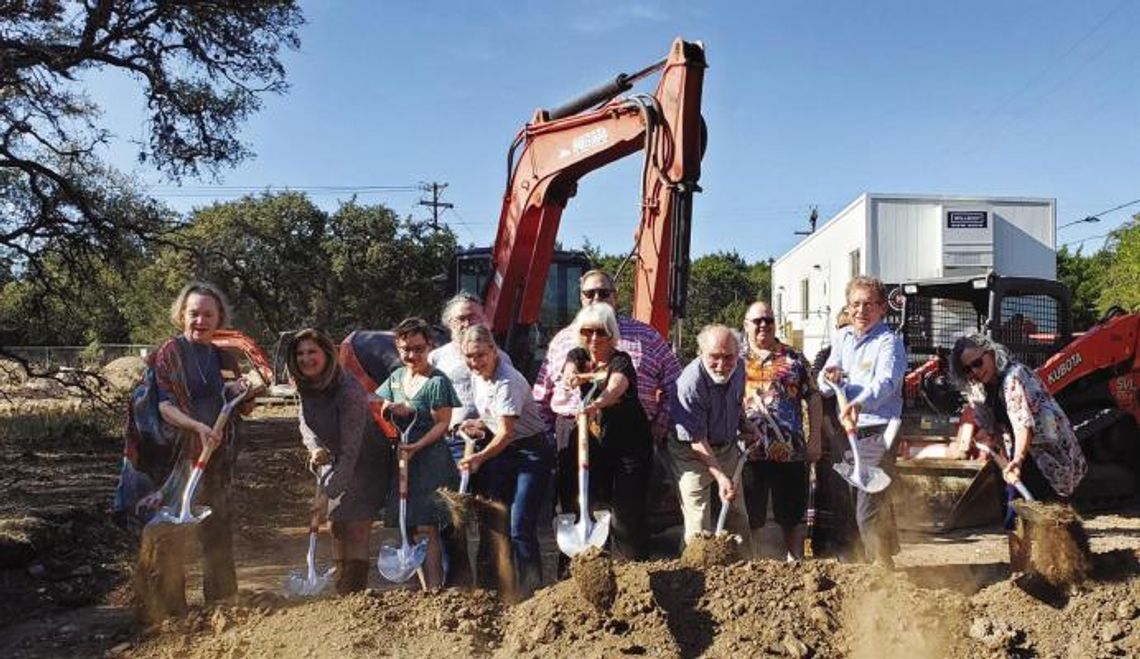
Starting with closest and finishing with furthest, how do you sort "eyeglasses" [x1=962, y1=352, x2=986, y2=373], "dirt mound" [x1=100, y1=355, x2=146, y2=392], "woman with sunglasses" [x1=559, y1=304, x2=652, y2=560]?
"woman with sunglasses" [x1=559, y1=304, x2=652, y2=560]
"eyeglasses" [x1=962, y1=352, x2=986, y2=373]
"dirt mound" [x1=100, y1=355, x2=146, y2=392]

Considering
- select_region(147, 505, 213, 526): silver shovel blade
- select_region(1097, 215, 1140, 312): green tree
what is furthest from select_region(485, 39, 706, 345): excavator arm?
select_region(1097, 215, 1140, 312): green tree

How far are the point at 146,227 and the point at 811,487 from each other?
1005cm

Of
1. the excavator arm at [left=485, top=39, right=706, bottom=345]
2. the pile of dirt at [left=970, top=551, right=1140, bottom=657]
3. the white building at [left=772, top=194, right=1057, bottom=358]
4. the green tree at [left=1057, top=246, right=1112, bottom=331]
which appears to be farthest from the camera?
the green tree at [left=1057, top=246, right=1112, bottom=331]

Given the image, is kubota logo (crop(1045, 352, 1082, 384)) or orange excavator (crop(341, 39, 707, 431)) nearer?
orange excavator (crop(341, 39, 707, 431))

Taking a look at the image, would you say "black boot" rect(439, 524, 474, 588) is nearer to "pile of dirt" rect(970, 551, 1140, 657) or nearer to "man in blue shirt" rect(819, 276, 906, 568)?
"man in blue shirt" rect(819, 276, 906, 568)

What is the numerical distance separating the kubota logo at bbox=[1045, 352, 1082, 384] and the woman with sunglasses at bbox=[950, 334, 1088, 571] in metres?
3.50

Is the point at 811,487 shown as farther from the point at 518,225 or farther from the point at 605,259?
the point at 605,259

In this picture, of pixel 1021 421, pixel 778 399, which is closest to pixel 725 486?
pixel 778 399

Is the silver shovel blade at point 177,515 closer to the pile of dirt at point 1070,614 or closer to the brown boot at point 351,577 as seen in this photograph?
the brown boot at point 351,577

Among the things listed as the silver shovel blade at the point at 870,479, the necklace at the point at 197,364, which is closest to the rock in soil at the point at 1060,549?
the silver shovel blade at the point at 870,479

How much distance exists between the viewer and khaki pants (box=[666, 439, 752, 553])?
4926mm

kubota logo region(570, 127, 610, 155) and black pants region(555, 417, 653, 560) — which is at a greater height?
kubota logo region(570, 127, 610, 155)

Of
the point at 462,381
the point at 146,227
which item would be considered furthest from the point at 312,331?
the point at 146,227

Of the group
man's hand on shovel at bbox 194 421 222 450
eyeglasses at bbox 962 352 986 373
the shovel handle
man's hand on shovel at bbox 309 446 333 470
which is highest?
eyeglasses at bbox 962 352 986 373
